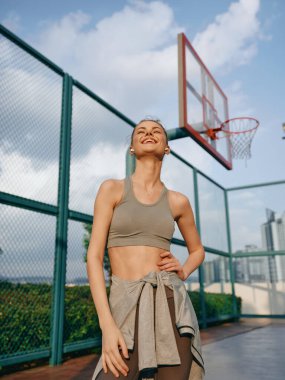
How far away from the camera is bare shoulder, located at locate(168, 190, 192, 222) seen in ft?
4.66

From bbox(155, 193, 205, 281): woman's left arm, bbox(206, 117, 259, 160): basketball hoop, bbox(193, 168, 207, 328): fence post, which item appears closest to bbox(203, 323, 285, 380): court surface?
bbox(193, 168, 207, 328): fence post

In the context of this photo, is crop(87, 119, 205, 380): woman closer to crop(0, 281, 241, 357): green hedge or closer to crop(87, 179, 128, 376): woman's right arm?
crop(87, 179, 128, 376): woman's right arm

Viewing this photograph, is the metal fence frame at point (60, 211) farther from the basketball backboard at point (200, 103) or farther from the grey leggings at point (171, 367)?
the grey leggings at point (171, 367)

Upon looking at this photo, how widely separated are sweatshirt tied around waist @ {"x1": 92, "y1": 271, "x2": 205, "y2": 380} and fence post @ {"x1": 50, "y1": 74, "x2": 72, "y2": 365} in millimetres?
3137

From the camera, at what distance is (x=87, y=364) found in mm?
4164

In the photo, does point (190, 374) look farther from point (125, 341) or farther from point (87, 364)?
point (87, 364)

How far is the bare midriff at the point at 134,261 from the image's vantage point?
1227mm

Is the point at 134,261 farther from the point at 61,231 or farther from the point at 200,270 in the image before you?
the point at 200,270

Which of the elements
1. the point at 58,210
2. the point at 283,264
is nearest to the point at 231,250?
the point at 283,264

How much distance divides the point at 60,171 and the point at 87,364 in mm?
2381

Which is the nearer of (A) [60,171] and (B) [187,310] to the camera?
(B) [187,310]

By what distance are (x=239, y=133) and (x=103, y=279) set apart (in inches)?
223

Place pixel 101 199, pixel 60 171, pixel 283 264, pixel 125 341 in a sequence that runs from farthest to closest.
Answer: pixel 283 264
pixel 60 171
pixel 101 199
pixel 125 341

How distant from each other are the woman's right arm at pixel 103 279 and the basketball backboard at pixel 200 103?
410 cm
